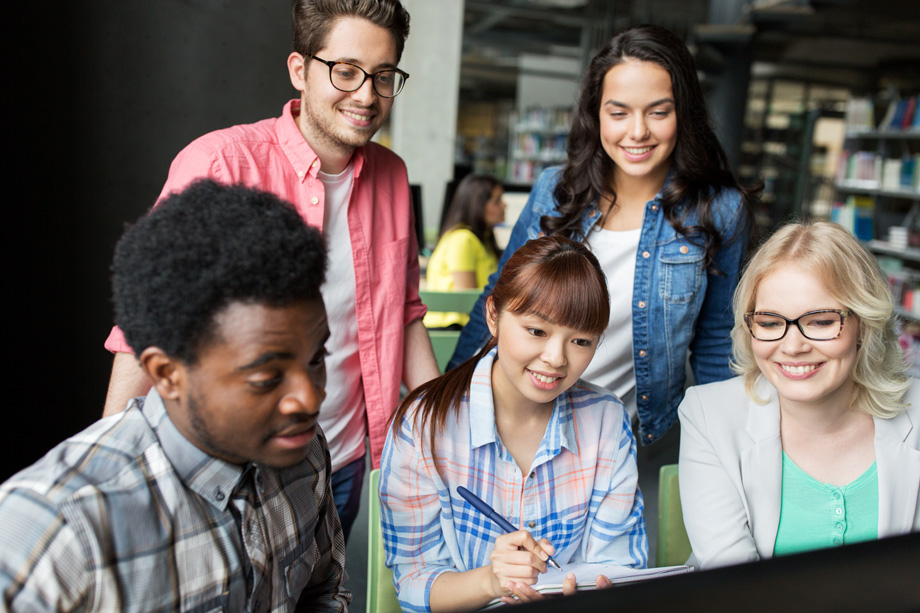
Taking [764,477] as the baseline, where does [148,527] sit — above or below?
above

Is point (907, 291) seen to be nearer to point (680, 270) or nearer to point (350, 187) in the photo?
point (680, 270)

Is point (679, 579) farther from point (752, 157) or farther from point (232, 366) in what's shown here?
point (752, 157)

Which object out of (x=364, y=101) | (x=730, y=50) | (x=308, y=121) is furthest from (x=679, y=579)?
(x=730, y=50)

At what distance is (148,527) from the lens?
2.38ft

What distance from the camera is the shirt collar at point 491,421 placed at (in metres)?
1.33

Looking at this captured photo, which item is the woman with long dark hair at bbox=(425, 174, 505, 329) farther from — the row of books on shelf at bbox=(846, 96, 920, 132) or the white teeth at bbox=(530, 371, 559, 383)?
the row of books on shelf at bbox=(846, 96, 920, 132)

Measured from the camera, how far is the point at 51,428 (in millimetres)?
1666

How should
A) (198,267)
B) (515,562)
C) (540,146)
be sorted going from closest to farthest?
(198,267) < (515,562) < (540,146)

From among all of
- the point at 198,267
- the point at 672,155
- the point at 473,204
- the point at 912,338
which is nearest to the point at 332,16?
the point at 198,267

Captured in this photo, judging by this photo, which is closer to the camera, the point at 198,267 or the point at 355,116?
the point at 198,267

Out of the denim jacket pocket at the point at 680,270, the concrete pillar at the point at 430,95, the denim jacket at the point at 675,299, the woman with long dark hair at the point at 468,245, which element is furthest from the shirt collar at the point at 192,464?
the concrete pillar at the point at 430,95

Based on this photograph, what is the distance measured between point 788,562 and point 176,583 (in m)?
0.62

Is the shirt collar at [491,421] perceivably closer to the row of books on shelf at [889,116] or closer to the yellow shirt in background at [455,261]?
the yellow shirt in background at [455,261]

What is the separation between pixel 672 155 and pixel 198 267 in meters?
1.26
